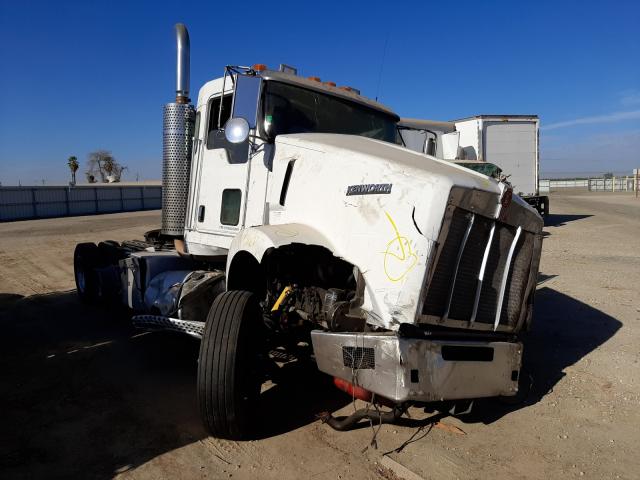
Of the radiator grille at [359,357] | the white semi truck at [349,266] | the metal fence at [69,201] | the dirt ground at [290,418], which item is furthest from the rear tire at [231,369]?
the metal fence at [69,201]

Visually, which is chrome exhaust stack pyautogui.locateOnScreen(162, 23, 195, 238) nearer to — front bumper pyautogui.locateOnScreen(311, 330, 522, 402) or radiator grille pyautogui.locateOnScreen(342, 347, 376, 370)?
front bumper pyautogui.locateOnScreen(311, 330, 522, 402)

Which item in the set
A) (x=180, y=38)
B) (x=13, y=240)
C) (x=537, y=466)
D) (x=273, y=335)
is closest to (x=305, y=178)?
(x=273, y=335)

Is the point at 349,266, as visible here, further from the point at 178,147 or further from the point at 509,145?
the point at 509,145

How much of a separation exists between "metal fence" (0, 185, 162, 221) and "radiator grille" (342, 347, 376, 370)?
1250 inches

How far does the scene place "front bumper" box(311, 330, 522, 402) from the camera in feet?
10.7

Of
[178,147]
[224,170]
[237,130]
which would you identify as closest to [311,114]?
[237,130]

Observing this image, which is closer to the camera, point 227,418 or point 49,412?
point 227,418

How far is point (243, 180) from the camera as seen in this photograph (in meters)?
5.00

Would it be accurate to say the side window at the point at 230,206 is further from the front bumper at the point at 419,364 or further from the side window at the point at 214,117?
the front bumper at the point at 419,364

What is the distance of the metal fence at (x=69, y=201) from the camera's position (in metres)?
29.9

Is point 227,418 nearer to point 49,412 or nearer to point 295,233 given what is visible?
point 295,233

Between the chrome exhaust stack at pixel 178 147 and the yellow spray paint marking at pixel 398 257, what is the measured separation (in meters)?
3.67

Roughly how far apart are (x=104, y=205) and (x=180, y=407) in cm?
3426

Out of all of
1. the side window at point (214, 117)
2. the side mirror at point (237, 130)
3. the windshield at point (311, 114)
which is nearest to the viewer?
the side mirror at point (237, 130)
